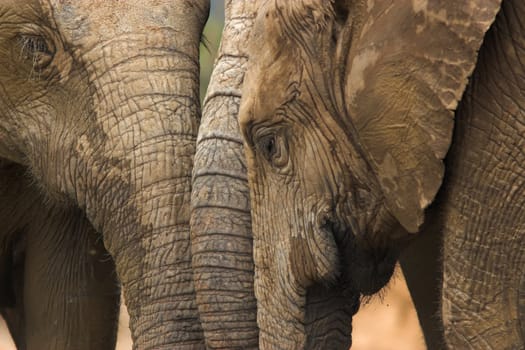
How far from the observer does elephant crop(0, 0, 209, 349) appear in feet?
18.9

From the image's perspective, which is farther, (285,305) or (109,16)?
(109,16)

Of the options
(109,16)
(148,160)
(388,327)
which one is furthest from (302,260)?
(388,327)

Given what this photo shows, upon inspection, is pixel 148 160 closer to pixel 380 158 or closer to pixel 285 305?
pixel 285 305

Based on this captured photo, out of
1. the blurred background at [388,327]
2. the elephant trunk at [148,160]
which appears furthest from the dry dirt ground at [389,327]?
the elephant trunk at [148,160]

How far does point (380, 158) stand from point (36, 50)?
1.41 metres

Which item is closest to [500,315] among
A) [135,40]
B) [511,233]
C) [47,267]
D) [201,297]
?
[511,233]

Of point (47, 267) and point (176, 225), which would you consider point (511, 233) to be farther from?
point (47, 267)

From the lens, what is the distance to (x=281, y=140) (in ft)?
18.1

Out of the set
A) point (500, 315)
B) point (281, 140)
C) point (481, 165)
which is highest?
point (281, 140)

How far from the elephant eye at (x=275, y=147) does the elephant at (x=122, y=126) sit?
0.34m

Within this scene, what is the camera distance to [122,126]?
589 centimetres

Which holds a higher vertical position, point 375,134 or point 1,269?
point 1,269

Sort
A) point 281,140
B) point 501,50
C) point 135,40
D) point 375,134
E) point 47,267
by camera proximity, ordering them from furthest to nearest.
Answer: point 47,267
point 135,40
point 281,140
point 375,134
point 501,50

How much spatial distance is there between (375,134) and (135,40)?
1070 millimetres
